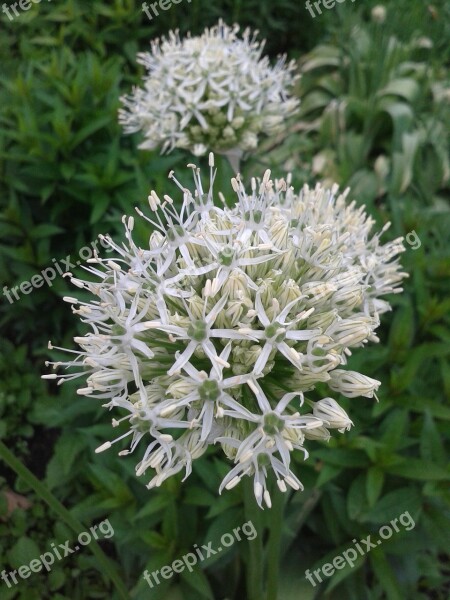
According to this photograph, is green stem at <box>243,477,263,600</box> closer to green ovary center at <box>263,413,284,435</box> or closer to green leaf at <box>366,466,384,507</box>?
green ovary center at <box>263,413,284,435</box>

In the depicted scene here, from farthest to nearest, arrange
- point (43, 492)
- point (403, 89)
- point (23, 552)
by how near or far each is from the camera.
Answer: point (403, 89), point (23, 552), point (43, 492)

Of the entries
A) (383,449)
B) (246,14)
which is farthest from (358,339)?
(246,14)

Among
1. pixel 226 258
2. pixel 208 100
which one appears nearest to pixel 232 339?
pixel 226 258

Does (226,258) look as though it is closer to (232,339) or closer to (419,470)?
(232,339)

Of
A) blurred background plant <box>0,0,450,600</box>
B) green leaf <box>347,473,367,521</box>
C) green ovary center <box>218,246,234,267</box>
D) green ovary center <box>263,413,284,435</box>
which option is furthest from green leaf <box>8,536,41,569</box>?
green ovary center <box>218,246,234,267</box>

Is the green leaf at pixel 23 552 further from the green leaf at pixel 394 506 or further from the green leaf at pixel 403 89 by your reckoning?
the green leaf at pixel 403 89

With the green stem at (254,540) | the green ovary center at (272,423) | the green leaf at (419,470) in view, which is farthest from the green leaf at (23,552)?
the green ovary center at (272,423)

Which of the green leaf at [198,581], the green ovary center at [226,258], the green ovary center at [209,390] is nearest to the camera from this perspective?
the green ovary center at [209,390]
